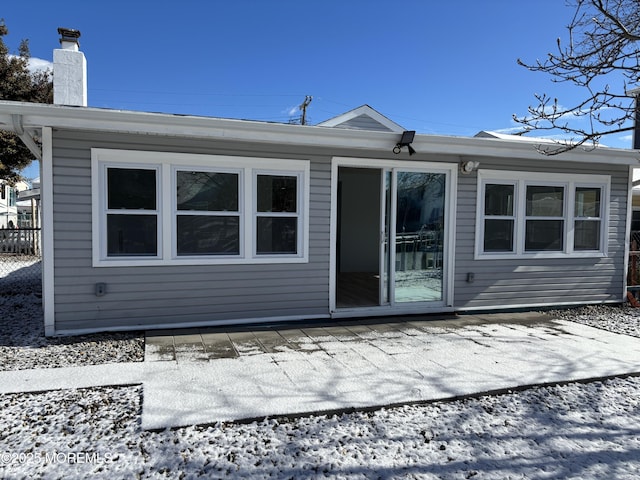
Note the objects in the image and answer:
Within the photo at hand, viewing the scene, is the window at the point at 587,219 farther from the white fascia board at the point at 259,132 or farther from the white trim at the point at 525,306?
the white trim at the point at 525,306

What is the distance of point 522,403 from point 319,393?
155 cm

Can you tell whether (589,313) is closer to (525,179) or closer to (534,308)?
(534,308)

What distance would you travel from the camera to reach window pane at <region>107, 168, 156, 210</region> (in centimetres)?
475

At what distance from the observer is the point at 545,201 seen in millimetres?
6590

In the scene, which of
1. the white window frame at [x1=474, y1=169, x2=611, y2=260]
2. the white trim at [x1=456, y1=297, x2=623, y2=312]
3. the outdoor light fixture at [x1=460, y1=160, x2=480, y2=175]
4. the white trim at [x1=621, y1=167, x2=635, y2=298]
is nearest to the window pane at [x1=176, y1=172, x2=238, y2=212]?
the outdoor light fixture at [x1=460, y1=160, x2=480, y2=175]

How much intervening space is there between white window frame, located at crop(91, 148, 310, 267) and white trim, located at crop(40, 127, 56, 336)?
0.40 meters

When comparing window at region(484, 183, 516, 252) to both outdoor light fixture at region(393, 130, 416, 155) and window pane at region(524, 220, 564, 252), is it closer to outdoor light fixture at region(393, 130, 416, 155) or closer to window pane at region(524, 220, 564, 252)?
window pane at region(524, 220, 564, 252)

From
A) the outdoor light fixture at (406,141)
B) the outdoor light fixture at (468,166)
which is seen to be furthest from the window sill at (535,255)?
the outdoor light fixture at (406,141)

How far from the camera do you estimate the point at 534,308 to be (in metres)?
6.60

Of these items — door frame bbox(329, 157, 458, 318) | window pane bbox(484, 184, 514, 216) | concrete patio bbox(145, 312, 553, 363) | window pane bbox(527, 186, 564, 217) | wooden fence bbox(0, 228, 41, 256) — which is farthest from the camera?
wooden fence bbox(0, 228, 41, 256)

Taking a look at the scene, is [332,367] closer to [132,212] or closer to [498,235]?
[132,212]

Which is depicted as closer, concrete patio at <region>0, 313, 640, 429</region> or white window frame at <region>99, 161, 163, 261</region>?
concrete patio at <region>0, 313, 640, 429</region>

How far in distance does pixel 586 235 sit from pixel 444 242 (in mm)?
2650

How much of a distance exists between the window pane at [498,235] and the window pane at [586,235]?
126cm
